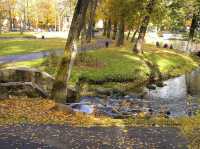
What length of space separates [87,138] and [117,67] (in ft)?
74.5

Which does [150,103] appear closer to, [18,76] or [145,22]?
[18,76]

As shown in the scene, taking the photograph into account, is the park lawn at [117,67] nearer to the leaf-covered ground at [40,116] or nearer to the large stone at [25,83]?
the large stone at [25,83]

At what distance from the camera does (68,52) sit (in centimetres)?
2180

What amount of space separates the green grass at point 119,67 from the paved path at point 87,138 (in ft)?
49.0

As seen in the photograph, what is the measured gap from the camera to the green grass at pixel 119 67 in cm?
3266

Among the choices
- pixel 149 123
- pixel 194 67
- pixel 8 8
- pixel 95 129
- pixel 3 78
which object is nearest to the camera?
pixel 95 129

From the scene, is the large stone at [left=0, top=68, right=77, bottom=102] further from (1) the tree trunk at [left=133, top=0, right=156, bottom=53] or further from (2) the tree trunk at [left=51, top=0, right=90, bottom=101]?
(1) the tree trunk at [left=133, top=0, right=156, bottom=53]

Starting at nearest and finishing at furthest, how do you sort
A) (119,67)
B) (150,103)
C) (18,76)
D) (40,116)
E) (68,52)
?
1. (40,116)
2. (68,52)
3. (18,76)
4. (150,103)
5. (119,67)

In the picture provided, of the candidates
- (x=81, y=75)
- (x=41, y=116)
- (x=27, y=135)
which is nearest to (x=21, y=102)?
(x=41, y=116)

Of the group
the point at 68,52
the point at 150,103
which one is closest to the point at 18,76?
the point at 68,52

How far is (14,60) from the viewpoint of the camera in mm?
36312

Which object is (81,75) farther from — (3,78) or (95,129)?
(95,129)

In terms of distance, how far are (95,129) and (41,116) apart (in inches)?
113

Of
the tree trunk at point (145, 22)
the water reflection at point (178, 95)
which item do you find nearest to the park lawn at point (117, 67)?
the tree trunk at point (145, 22)
